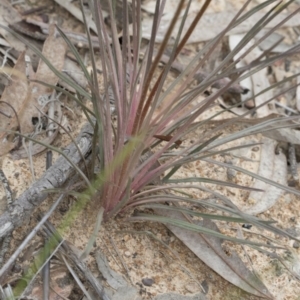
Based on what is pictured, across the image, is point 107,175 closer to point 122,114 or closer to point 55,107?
point 122,114

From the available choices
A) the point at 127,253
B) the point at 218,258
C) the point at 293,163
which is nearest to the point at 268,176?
the point at 293,163

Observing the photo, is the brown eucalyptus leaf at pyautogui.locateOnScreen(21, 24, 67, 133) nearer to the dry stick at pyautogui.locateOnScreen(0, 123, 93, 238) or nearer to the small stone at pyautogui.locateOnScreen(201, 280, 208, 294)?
the dry stick at pyautogui.locateOnScreen(0, 123, 93, 238)

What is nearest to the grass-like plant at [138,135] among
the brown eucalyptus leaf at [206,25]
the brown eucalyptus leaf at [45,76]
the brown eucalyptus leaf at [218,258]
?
the brown eucalyptus leaf at [218,258]

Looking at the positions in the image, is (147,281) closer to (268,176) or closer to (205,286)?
(205,286)

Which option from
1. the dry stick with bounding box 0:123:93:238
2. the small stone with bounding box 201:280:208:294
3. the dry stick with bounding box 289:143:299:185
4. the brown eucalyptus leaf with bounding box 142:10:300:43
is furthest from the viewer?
the brown eucalyptus leaf with bounding box 142:10:300:43

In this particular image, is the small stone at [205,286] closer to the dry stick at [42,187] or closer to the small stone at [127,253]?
the small stone at [127,253]

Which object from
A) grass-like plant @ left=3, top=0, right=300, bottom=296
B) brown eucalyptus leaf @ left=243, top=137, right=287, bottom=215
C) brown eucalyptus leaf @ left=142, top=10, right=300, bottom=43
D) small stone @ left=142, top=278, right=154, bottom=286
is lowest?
small stone @ left=142, top=278, right=154, bottom=286

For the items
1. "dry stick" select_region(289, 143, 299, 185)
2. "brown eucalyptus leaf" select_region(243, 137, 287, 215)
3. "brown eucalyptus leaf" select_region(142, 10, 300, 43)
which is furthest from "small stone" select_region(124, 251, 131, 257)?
"brown eucalyptus leaf" select_region(142, 10, 300, 43)
